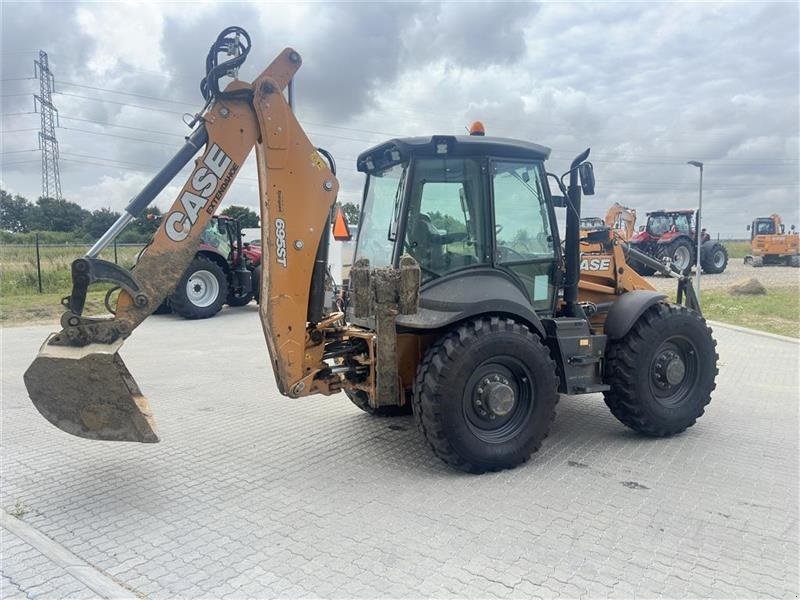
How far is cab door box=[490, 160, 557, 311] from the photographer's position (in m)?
4.61

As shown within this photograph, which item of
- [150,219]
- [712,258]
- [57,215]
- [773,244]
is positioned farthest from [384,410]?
[57,215]

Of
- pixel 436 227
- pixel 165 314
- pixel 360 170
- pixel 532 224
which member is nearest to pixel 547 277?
pixel 532 224

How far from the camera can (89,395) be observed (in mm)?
3590

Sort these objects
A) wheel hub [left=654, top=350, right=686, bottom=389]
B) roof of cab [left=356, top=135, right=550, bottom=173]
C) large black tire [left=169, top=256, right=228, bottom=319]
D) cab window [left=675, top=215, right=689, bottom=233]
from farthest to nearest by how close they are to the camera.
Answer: cab window [left=675, top=215, right=689, bottom=233] < large black tire [left=169, top=256, right=228, bottom=319] < wheel hub [left=654, top=350, right=686, bottom=389] < roof of cab [left=356, top=135, right=550, bottom=173]

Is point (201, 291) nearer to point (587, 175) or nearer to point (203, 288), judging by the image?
point (203, 288)

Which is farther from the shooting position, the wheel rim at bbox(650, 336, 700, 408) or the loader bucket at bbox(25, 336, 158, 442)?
the wheel rim at bbox(650, 336, 700, 408)

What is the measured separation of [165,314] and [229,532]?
38.6ft

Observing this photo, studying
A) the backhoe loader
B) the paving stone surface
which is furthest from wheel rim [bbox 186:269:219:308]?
the backhoe loader

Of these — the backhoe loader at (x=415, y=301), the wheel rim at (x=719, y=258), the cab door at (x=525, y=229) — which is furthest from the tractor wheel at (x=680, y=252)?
the cab door at (x=525, y=229)

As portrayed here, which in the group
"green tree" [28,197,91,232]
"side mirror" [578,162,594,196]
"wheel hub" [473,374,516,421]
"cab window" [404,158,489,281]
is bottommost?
"wheel hub" [473,374,516,421]

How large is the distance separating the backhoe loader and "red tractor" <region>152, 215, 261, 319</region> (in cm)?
907

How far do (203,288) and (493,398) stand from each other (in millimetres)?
10693

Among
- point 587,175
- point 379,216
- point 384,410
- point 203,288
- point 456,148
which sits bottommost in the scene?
point 384,410

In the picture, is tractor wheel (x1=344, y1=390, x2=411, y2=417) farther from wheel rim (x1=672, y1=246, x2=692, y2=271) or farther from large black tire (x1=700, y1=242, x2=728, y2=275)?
large black tire (x1=700, y1=242, x2=728, y2=275)
